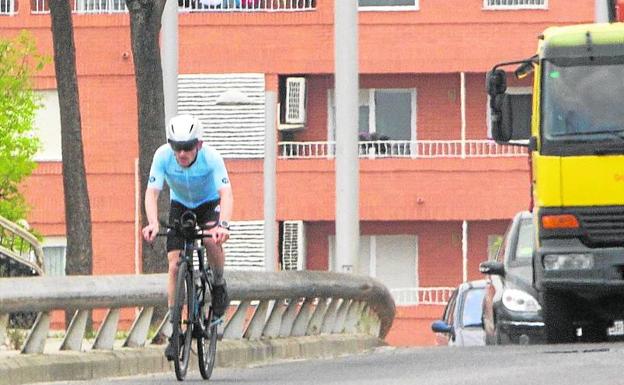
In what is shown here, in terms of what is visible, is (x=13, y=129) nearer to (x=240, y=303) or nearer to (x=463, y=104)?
(x=463, y=104)

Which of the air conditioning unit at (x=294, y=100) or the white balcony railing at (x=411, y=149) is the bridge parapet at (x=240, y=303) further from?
the white balcony railing at (x=411, y=149)

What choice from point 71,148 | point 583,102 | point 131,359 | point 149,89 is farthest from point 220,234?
point 71,148

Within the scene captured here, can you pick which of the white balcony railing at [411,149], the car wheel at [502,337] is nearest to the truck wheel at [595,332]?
the car wheel at [502,337]

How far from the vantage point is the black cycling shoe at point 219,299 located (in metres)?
17.8

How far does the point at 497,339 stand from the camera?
2614 centimetres

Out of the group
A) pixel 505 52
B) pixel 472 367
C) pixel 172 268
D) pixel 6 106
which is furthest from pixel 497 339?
pixel 505 52

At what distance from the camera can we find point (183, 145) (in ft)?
55.6

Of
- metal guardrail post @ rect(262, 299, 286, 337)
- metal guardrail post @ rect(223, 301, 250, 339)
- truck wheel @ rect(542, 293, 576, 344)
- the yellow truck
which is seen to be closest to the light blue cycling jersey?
metal guardrail post @ rect(223, 301, 250, 339)

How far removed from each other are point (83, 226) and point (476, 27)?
78.4 ft

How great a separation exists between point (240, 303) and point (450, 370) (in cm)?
333

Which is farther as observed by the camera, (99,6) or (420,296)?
(99,6)

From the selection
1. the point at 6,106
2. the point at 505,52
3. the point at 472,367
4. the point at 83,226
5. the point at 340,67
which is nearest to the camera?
the point at 472,367

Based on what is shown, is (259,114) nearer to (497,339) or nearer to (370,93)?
(370,93)

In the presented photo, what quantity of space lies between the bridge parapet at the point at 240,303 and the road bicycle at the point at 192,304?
96 cm
